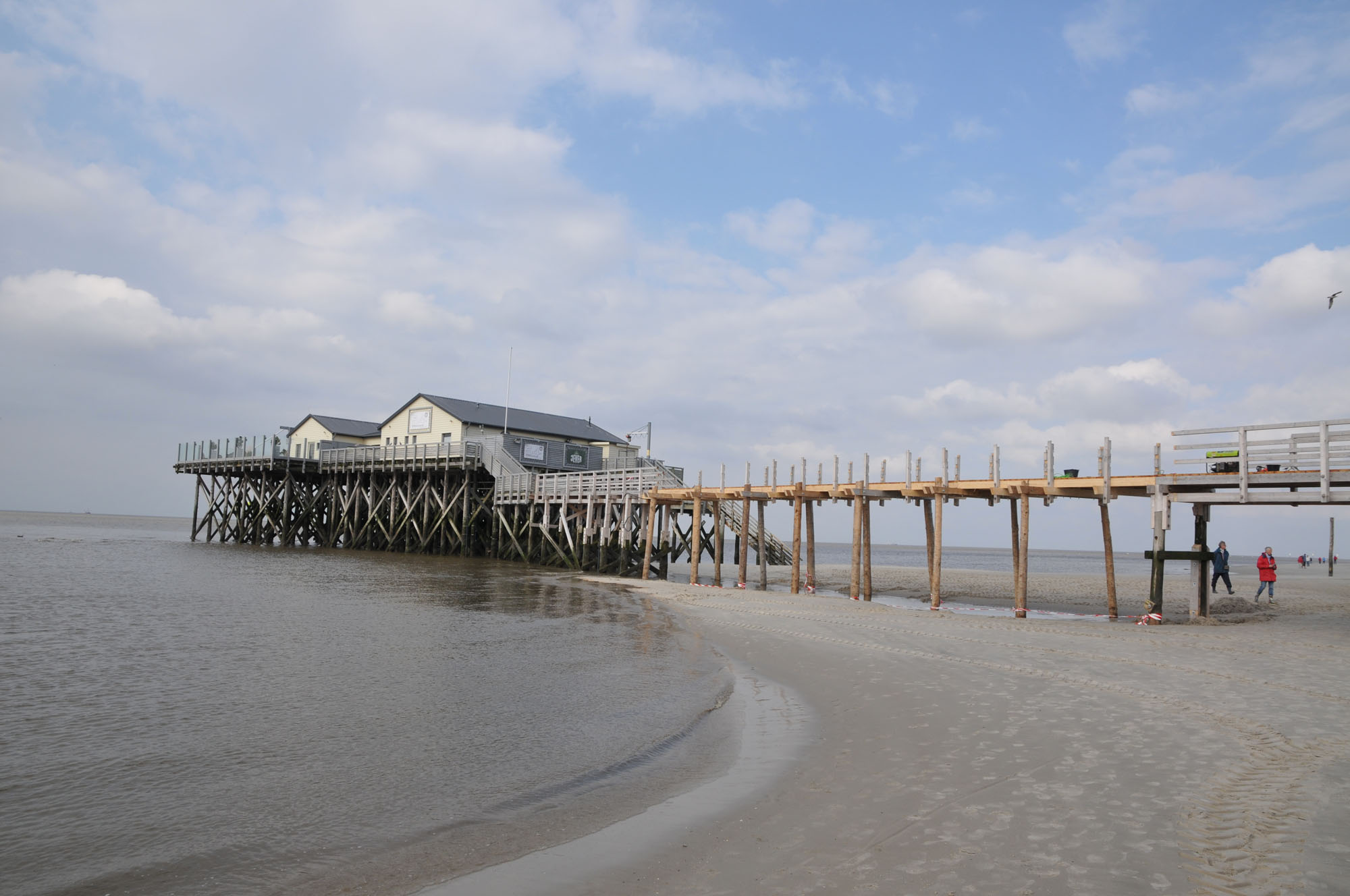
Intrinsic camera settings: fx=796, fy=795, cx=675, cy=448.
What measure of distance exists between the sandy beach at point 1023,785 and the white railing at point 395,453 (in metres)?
30.9

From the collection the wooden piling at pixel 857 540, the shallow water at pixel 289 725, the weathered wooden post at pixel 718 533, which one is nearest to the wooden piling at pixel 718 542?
the weathered wooden post at pixel 718 533

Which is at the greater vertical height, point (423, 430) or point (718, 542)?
point (423, 430)

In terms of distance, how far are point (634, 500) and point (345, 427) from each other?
27031 mm

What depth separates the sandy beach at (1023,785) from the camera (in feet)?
15.3

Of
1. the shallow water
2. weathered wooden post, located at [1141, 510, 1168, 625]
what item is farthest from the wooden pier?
the shallow water

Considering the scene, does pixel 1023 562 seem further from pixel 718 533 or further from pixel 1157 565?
pixel 718 533

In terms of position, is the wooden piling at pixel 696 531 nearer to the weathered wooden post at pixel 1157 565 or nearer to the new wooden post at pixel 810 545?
the new wooden post at pixel 810 545

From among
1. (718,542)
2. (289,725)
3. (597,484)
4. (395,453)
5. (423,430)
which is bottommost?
(289,725)

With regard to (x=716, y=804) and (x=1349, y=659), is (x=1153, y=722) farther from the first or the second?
(x=1349, y=659)

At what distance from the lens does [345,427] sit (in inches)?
2018

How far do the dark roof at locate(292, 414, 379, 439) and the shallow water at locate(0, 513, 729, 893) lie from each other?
1263 inches

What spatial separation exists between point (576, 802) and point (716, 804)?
1134 mm

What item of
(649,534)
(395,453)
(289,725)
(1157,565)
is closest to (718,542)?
(649,534)

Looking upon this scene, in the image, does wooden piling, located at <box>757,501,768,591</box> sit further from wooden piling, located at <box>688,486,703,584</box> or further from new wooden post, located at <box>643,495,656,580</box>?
new wooden post, located at <box>643,495,656,580</box>
